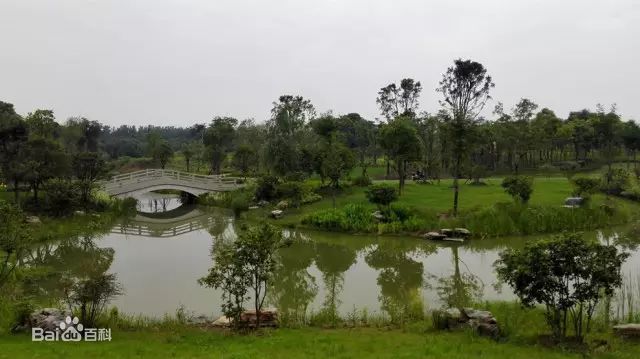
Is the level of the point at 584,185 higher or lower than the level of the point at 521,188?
higher

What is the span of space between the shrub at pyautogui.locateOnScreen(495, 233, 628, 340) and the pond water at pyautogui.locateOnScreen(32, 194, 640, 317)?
3468 millimetres

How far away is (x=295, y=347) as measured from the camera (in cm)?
927

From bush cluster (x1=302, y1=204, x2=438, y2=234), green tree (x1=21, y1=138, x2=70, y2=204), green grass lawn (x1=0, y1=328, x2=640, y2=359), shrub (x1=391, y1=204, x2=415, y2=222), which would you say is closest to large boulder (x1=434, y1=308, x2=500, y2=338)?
green grass lawn (x1=0, y1=328, x2=640, y2=359)

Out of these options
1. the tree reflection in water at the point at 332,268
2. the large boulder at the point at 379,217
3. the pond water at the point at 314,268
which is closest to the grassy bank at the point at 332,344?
the tree reflection in water at the point at 332,268

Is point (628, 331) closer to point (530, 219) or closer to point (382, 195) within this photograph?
point (530, 219)

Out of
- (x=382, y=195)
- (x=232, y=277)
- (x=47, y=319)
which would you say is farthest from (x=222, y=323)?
(x=382, y=195)

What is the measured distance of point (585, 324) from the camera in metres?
10.6

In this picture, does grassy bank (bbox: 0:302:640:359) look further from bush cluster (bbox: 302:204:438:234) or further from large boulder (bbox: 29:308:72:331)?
bush cluster (bbox: 302:204:438:234)

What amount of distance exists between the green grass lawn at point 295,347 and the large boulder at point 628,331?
2.15 ft

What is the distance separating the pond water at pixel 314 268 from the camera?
14031mm

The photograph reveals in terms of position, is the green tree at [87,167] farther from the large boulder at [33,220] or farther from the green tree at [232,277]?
the green tree at [232,277]

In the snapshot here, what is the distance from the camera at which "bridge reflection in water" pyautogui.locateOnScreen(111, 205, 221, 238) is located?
27.4m

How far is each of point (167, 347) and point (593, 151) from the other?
201 feet

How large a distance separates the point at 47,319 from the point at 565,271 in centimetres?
1066
